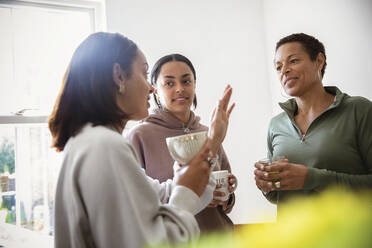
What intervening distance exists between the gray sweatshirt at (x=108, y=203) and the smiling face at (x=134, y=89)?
142mm

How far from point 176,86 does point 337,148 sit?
743 millimetres

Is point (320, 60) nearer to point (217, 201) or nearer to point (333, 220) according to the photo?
point (333, 220)

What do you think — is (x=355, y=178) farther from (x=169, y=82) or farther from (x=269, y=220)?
(x=269, y=220)

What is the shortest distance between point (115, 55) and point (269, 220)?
218cm

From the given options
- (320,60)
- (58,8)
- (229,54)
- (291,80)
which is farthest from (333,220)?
(58,8)

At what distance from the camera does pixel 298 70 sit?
4.36 ft

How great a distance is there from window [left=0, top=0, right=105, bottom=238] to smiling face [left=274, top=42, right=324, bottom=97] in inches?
66.2

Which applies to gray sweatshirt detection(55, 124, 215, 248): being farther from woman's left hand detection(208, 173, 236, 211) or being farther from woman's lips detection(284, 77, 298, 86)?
woman's lips detection(284, 77, 298, 86)

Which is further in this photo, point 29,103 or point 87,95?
point 29,103

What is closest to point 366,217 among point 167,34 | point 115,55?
point 115,55

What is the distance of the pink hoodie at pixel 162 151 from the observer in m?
1.26

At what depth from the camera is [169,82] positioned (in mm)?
1413

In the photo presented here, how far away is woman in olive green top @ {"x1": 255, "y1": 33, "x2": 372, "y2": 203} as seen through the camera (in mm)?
1134

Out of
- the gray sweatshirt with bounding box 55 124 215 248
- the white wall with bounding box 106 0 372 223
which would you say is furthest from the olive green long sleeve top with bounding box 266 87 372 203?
the white wall with bounding box 106 0 372 223
